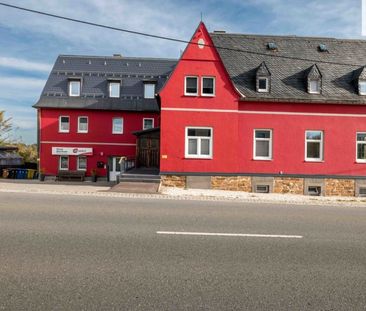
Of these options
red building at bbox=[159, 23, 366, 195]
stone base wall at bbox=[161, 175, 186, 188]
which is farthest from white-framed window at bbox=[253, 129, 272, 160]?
stone base wall at bbox=[161, 175, 186, 188]

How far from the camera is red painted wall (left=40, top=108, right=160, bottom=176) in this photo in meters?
33.0

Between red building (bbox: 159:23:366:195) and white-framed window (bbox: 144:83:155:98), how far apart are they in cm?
1414

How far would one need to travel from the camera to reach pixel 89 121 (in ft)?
109

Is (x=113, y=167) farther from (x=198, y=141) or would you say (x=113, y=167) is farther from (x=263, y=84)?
(x=263, y=84)

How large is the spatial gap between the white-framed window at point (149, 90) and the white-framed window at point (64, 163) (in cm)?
958

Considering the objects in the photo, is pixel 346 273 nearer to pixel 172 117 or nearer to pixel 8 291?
pixel 8 291

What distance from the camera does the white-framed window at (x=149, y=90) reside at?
114 ft

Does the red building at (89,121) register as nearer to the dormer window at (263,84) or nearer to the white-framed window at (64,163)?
the white-framed window at (64,163)

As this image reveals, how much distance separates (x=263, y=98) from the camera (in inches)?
816

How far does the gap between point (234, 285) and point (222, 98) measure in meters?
16.9

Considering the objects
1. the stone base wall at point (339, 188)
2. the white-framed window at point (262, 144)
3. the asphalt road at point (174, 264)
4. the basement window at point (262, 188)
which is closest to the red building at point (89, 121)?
the white-framed window at point (262, 144)

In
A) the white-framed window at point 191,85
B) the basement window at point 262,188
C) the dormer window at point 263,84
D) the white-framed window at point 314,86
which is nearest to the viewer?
the white-framed window at point 191,85

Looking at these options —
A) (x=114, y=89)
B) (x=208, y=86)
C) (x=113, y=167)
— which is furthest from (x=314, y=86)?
(x=114, y=89)

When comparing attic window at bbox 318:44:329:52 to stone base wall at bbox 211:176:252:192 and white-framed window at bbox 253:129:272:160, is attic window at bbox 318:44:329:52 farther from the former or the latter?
stone base wall at bbox 211:176:252:192
